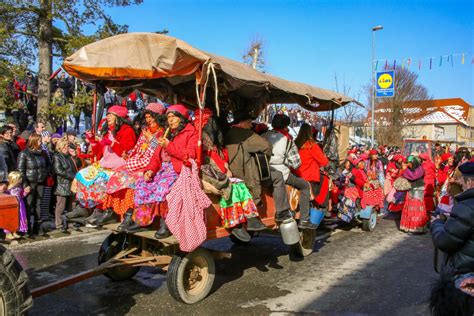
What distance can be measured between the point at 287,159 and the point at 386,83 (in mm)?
15386

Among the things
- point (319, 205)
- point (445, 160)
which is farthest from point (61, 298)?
point (445, 160)

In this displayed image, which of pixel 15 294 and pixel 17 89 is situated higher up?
pixel 17 89

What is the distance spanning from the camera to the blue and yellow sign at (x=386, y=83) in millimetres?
19812

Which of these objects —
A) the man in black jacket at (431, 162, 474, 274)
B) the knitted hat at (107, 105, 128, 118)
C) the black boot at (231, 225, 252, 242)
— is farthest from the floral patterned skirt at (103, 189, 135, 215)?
the man in black jacket at (431, 162, 474, 274)

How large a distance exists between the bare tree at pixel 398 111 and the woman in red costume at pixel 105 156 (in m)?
40.4

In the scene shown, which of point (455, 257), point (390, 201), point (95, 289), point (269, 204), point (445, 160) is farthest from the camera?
point (445, 160)

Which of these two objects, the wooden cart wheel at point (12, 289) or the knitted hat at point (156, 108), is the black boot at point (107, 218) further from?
the wooden cart wheel at point (12, 289)

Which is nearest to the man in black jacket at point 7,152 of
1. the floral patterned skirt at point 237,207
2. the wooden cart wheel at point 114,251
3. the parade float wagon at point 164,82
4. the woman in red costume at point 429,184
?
the parade float wagon at point 164,82

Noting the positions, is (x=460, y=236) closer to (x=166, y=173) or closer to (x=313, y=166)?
(x=166, y=173)

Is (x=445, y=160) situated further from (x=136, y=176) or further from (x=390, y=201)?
(x=136, y=176)

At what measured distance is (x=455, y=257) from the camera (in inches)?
115

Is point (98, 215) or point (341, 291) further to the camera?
point (341, 291)

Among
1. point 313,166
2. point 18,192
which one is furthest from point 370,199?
point 18,192

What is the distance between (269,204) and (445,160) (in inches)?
411
